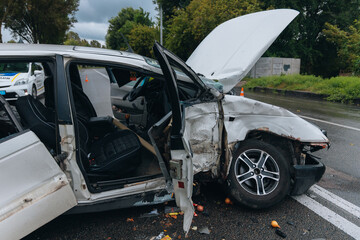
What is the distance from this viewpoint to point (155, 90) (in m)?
3.78

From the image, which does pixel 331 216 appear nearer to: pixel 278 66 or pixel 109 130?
pixel 109 130

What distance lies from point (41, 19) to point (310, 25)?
78.8 feet

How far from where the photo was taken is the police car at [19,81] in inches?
302

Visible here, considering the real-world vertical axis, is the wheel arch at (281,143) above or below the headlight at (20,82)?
below

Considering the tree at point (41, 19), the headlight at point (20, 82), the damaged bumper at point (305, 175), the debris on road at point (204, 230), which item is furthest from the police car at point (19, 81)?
the tree at point (41, 19)

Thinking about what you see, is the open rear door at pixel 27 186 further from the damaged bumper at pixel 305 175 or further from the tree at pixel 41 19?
the tree at pixel 41 19

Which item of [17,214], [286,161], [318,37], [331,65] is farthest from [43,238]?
[331,65]

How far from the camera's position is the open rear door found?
1.81 metres

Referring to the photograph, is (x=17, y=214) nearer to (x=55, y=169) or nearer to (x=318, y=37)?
(x=55, y=169)

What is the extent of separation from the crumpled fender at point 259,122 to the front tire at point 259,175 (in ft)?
0.59

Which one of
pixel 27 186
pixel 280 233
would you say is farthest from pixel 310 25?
pixel 27 186

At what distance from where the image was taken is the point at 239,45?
11.1ft

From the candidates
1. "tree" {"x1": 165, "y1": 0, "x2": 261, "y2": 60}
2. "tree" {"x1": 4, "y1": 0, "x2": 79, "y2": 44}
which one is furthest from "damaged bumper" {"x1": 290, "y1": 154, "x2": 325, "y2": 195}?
Result: "tree" {"x1": 4, "y1": 0, "x2": 79, "y2": 44}

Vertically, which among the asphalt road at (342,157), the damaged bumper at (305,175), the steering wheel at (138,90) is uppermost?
the steering wheel at (138,90)
